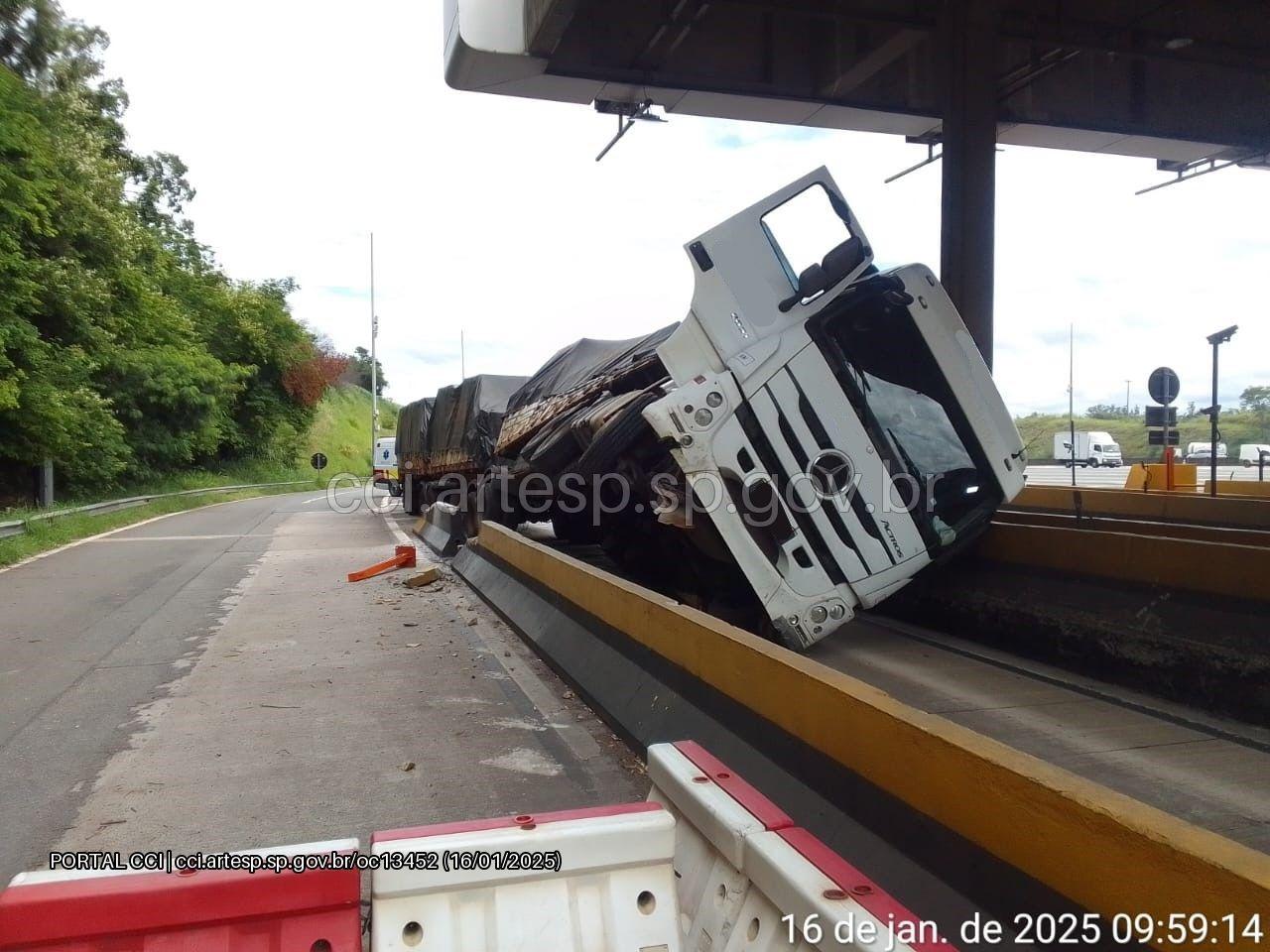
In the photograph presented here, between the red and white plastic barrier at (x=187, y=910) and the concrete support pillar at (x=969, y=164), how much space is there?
967 cm

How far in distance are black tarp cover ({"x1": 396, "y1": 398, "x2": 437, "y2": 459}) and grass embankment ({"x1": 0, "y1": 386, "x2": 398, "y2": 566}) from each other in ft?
23.4

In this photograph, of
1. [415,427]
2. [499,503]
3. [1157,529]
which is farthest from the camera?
[415,427]

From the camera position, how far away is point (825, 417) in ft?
19.3

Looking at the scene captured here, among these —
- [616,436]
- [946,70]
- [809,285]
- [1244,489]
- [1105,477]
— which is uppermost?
[946,70]

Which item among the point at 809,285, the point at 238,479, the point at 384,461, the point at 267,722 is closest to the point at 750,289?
the point at 809,285

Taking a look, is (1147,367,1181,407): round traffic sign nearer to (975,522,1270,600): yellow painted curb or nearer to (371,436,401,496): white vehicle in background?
(975,522,1270,600): yellow painted curb

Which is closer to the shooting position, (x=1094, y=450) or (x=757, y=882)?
(x=757, y=882)

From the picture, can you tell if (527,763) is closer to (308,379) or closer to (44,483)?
(44,483)

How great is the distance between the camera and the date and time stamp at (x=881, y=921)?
203 centimetres

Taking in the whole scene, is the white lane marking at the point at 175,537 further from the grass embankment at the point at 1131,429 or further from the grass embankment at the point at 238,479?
the grass embankment at the point at 1131,429

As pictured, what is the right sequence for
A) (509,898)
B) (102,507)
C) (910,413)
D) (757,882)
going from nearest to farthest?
(509,898), (757,882), (910,413), (102,507)

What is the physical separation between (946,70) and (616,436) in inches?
256

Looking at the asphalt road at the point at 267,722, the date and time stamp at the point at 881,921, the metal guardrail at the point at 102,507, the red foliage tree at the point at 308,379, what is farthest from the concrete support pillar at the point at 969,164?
the red foliage tree at the point at 308,379

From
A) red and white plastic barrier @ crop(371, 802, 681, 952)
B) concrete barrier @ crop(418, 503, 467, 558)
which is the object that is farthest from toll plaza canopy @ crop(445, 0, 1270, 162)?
red and white plastic barrier @ crop(371, 802, 681, 952)
